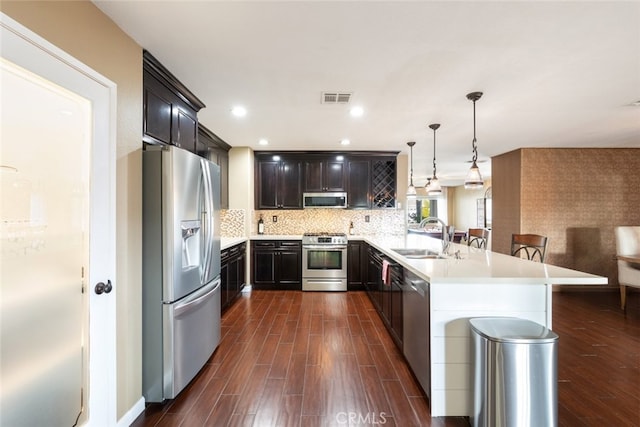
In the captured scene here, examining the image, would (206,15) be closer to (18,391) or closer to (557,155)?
(18,391)

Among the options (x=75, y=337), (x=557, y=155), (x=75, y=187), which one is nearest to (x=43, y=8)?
(x=75, y=187)

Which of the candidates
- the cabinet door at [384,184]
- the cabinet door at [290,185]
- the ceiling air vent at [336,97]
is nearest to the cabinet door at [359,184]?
the cabinet door at [384,184]

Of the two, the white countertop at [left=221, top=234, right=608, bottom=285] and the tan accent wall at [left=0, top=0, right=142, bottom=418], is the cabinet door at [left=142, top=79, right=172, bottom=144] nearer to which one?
the tan accent wall at [left=0, top=0, right=142, bottom=418]

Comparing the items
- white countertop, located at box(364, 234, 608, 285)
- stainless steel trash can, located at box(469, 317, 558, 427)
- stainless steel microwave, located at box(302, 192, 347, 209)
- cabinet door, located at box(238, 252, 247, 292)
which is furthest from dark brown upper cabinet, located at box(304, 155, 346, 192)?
stainless steel trash can, located at box(469, 317, 558, 427)

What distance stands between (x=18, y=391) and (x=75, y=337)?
287 mm

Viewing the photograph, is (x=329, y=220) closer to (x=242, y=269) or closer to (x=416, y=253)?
(x=242, y=269)

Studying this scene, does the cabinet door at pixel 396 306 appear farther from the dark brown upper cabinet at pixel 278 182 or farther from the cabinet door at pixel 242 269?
the dark brown upper cabinet at pixel 278 182

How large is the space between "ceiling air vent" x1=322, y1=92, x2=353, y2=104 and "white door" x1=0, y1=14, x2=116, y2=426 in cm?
168

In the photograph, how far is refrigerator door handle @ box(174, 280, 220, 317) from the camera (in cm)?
197

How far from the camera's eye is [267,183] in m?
5.05

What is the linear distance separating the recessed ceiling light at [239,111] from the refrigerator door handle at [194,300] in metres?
1.83

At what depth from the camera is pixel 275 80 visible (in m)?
2.29

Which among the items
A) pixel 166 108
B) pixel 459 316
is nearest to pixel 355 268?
pixel 459 316

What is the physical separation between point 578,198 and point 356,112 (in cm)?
450
